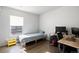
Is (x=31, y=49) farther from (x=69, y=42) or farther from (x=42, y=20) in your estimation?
(x=69, y=42)

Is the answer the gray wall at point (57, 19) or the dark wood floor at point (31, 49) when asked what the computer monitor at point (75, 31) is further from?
the dark wood floor at point (31, 49)

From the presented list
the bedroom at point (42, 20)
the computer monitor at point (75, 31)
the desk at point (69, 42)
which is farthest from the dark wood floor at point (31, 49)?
the computer monitor at point (75, 31)

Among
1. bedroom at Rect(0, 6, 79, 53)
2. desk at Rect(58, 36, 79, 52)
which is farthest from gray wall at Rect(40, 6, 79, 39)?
desk at Rect(58, 36, 79, 52)

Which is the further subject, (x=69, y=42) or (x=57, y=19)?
(x=69, y=42)

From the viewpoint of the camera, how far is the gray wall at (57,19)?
4.33 ft

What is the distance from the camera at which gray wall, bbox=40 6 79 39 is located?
4.33 ft

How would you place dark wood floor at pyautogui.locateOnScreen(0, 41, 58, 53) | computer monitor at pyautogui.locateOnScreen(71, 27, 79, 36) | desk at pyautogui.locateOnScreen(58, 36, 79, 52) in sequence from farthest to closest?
desk at pyautogui.locateOnScreen(58, 36, 79, 52)
computer monitor at pyautogui.locateOnScreen(71, 27, 79, 36)
dark wood floor at pyautogui.locateOnScreen(0, 41, 58, 53)

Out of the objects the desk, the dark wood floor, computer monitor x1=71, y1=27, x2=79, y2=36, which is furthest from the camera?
the desk

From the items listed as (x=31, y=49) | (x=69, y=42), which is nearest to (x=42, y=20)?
(x=31, y=49)

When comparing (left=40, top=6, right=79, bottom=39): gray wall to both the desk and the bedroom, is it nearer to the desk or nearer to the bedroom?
the bedroom

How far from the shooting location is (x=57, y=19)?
4.52 feet
